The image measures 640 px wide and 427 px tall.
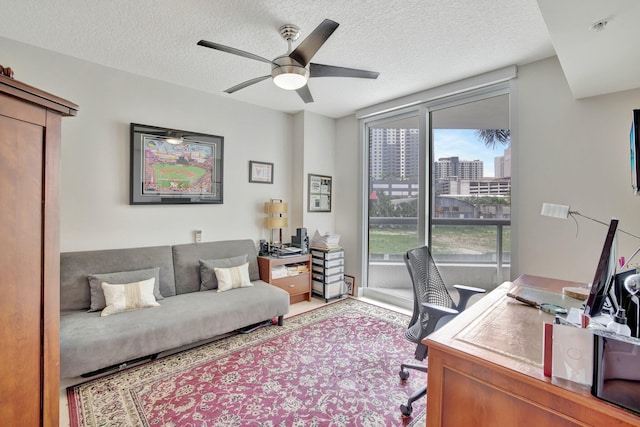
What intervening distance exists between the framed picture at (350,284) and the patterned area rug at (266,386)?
127 centimetres

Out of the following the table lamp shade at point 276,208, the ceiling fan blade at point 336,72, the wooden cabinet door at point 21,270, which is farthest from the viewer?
the table lamp shade at point 276,208

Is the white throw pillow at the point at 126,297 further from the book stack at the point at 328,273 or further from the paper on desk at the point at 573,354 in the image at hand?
the paper on desk at the point at 573,354

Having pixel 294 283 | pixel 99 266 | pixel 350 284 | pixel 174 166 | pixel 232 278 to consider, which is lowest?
pixel 350 284

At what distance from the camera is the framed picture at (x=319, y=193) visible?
4.22m

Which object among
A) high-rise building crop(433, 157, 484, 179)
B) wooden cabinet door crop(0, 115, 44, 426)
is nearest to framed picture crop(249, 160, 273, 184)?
high-rise building crop(433, 157, 484, 179)

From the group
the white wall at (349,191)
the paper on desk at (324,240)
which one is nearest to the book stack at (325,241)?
the paper on desk at (324,240)

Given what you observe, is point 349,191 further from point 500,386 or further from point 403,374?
point 500,386

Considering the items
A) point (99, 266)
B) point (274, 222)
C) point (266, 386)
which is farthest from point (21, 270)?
point (274, 222)

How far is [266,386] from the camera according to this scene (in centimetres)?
210

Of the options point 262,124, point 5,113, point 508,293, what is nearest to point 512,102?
point 508,293

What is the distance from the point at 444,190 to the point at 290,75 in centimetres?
234

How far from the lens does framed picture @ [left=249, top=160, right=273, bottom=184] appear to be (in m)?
3.88

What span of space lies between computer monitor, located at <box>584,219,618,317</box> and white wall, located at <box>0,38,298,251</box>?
338 centimetres

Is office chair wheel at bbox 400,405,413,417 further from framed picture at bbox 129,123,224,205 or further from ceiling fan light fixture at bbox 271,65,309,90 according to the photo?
framed picture at bbox 129,123,224,205
